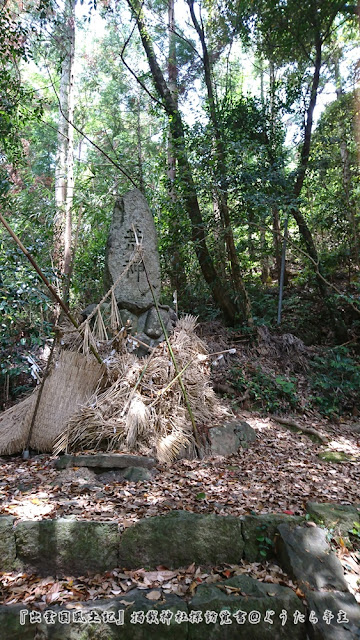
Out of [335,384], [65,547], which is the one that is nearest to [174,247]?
[335,384]

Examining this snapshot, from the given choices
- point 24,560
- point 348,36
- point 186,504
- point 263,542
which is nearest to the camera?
point 24,560

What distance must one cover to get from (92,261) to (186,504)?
19.6ft

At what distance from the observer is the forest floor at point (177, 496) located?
221 centimetres

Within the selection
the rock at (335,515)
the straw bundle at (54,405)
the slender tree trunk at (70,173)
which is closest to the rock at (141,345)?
the straw bundle at (54,405)

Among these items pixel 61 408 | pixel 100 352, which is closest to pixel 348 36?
pixel 100 352

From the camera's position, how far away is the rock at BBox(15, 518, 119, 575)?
2314 millimetres

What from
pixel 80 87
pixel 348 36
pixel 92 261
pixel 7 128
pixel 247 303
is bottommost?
pixel 247 303

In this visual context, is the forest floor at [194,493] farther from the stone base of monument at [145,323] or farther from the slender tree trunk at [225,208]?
the slender tree trunk at [225,208]

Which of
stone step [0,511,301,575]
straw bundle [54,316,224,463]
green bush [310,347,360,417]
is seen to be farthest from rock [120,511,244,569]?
green bush [310,347,360,417]

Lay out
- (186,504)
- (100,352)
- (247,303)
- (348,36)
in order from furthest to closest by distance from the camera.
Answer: (348,36) < (247,303) < (100,352) < (186,504)

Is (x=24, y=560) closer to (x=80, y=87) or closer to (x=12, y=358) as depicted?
(x=12, y=358)

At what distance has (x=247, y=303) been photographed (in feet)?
24.2

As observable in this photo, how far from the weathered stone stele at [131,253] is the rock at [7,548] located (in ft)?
10.7

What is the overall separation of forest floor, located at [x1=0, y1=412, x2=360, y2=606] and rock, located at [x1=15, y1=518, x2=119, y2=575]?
0.21ft
